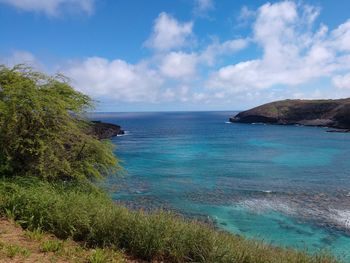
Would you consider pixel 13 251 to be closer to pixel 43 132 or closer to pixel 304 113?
pixel 43 132

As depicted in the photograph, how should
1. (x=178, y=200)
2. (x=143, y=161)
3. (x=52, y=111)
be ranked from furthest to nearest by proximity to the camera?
1. (x=143, y=161)
2. (x=178, y=200)
3. (x=52, y=111)

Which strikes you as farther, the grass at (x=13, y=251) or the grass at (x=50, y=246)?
the grass at (x=50, y=246)

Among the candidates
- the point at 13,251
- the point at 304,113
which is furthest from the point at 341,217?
the point at 304,113

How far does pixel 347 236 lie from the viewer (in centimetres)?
2269

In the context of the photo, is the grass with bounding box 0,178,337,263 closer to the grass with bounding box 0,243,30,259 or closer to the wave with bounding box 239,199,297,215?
the grass with bounding box 0,243,30,259

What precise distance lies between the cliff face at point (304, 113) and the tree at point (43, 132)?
119 meters

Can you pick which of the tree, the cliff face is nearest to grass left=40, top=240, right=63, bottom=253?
the tree

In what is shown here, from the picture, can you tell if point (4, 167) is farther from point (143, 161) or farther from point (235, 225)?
point (143, 161)

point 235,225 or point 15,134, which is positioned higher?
point 15,134

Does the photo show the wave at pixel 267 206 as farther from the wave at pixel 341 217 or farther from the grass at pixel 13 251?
the grass at pixel 13 251

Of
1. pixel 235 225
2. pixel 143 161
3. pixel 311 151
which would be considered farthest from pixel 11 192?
pixel 311 151

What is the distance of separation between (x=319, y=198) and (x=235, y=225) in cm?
1030

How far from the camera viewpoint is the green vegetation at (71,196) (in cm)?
880

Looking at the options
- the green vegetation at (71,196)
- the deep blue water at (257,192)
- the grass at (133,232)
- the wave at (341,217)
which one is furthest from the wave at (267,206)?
the grass at (133,232)
